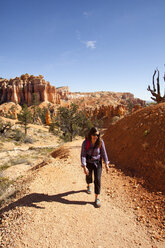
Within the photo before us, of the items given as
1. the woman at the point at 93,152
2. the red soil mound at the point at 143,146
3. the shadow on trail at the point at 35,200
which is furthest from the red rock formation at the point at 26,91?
the woman at the point at 93,152

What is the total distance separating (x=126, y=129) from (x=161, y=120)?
82.6 inches

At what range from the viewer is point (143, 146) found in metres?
6.54

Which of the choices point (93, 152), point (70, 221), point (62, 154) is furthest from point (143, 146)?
point (62, 154)

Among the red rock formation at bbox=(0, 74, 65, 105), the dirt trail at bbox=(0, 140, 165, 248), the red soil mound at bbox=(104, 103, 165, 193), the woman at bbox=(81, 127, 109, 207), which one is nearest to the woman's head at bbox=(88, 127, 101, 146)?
the woman at bbox=(81, 127, 109, 207)

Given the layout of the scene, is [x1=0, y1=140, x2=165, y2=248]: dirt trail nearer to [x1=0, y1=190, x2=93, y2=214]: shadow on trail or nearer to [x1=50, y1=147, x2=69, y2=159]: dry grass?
[x1=0, y1=190, x2=93, y2=214]: shadow on trail

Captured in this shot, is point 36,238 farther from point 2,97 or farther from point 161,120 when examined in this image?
point 2,97

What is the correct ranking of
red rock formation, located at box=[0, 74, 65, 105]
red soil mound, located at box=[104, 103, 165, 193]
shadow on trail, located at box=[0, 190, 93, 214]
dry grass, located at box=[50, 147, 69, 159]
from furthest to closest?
red rock formation, located at box=[0, 74, 65, 105], dry grass, located at box=[50, 147, 69, 159], red soil mound, located at box=[104, 103, 165, 193], shadow on trail, located at box=[0, 190, 93, 214]

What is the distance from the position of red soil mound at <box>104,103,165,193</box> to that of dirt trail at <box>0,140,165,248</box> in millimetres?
1320

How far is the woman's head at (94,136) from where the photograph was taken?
410cm

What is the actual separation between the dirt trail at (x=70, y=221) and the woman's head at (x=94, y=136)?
189 centimetres

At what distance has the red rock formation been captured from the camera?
308ft

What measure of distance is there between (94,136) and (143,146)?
3.44 meters

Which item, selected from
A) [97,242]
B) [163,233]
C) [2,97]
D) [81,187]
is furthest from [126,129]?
[2,97]

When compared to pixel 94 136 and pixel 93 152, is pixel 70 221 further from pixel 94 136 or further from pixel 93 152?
pixel 94 136
